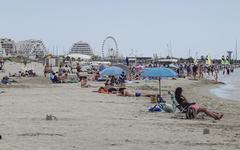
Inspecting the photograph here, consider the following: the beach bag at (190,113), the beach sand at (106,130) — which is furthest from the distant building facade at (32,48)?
the beach bag at (190,113)

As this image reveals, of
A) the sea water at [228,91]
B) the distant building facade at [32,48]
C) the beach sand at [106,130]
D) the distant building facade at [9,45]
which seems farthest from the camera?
the distant building facade at [9,45]

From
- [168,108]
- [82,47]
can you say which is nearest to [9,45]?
[82,47]

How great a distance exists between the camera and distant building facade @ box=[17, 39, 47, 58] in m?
166

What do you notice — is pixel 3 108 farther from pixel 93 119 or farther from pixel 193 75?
pixel 193 75

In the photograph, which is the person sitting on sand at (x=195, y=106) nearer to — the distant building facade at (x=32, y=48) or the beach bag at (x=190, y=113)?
the beach bag at (x=190, y=113)

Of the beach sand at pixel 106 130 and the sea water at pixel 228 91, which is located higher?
the beach sand at pixel 106 130

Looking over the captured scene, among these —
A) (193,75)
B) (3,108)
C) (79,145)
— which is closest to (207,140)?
(79,145)

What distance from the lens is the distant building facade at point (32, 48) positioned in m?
166

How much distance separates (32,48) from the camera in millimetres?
166125

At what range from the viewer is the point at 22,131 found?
37.4 feet

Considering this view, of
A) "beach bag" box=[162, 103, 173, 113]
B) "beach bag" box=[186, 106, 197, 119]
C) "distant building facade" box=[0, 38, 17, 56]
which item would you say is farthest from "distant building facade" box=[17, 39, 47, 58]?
"beach bag" box=[186, 106, 197, 119]

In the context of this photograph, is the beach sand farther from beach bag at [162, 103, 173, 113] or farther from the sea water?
the sea water

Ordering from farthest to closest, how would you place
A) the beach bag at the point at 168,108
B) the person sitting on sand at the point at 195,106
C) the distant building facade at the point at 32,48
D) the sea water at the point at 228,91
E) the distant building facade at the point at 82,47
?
the distant building facade at the point at 82,47, the distant building facade at the point at 32,48, the sea water at the point at 228,91, the beach bag at the point at 168,108, the person sitting on sand at the point at 195,106

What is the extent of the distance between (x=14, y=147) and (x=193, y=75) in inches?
1949
